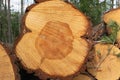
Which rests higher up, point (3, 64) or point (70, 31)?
point (70, 31)

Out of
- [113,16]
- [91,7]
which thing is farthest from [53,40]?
[91,7]

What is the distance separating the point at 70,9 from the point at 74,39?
0.99 ft

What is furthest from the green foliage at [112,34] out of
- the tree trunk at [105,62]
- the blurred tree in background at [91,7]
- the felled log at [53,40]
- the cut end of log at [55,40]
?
the blurred tree in background at [91,7]

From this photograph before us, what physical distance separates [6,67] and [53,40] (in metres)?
0.50

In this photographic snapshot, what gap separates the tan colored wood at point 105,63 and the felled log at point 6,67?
87 cm

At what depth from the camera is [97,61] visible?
356 centimetres

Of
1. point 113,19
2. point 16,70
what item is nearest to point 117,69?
point 113,19

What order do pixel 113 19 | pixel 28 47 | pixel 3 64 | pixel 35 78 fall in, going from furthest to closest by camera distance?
1. pixel 113 19
2. pixel 35 78
3. pixel 28 47
4. pixel 3 64

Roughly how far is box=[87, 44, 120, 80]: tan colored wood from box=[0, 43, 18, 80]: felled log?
865 mm

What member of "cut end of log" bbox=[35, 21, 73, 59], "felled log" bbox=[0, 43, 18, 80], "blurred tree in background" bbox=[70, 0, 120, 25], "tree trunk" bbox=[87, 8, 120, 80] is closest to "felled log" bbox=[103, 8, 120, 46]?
"tree trunk" bbox=[87, 8, 120, 80]

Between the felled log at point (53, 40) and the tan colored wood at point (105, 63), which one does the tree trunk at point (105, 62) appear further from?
the felled log at point (53, 40)

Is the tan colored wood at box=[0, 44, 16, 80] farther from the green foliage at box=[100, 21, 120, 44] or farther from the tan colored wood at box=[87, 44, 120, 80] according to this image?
the green foliage at box=[100, 21, 120, 44]

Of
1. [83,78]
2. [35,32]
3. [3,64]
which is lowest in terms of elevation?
[83,78]

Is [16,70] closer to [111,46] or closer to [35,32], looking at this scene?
[35,32]
